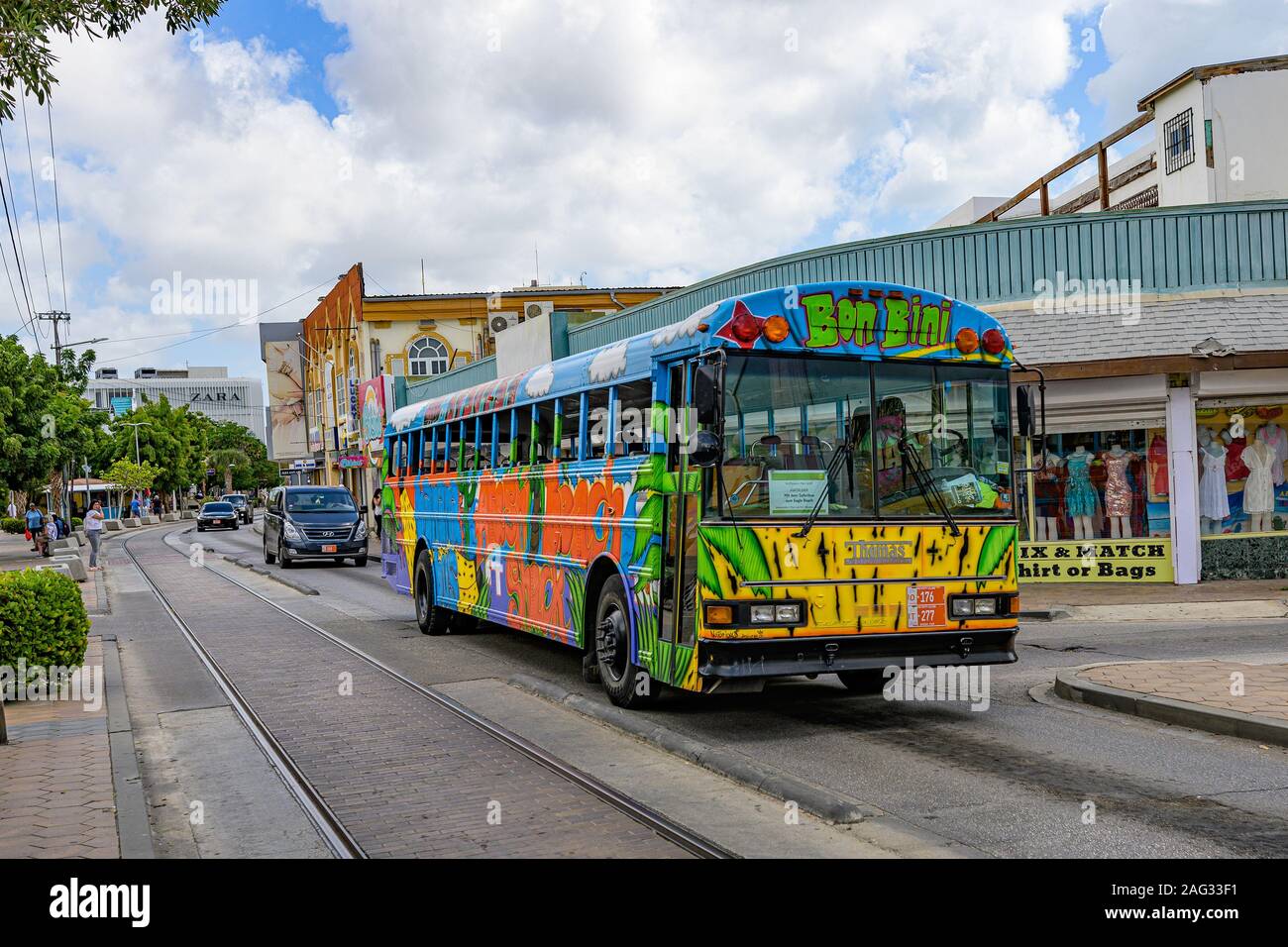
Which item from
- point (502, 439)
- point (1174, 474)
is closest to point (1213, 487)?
point (1174, 474)

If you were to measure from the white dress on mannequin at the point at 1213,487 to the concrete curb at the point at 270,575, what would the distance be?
14.5 m

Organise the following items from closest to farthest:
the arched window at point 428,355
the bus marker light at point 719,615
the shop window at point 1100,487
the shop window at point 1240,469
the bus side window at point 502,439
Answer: the bus marker light at point 719,615, the bus side window at point 502,439, the shop window at point 1240,469, the shop window at point 1100,487, the arched window at point 428,355

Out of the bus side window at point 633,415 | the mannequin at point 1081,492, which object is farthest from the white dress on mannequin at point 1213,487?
the bus side window at point 633,415

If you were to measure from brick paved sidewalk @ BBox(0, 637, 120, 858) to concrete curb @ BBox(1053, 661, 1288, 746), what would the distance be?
6975mm

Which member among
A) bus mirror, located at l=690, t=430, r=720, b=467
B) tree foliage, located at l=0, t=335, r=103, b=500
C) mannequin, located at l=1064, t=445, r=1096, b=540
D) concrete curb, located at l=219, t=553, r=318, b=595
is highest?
tree foliage, located at l=0, t=335, r=103, b=500

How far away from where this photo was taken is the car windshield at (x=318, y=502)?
31500mm

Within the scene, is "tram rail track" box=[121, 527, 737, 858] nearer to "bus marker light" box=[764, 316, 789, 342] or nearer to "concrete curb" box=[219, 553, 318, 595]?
"bus marker light" box=[764, 316, 789, 342]

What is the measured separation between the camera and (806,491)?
8.55 m

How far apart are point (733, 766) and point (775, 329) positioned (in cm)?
295

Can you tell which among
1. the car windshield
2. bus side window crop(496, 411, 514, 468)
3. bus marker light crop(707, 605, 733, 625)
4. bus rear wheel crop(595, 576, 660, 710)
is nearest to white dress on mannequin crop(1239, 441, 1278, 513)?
bus side window crop(496, 411, 514, 468)

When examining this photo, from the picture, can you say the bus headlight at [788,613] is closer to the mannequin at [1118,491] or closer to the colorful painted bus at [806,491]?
the colorful painted bus at [806,491]

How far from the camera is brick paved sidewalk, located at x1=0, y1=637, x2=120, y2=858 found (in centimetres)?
632

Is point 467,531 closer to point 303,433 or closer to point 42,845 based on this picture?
point 42,845
